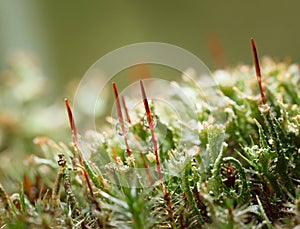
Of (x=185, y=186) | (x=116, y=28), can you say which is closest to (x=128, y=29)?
Answer: (x=116, y=28)

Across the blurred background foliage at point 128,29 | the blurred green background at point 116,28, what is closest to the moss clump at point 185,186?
the blurred background foliage at point 128,29

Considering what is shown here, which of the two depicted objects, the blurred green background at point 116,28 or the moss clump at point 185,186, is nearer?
the moss clump at point 185,186

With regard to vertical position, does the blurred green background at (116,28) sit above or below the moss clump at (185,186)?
above

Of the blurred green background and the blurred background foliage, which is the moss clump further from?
the blurred green background

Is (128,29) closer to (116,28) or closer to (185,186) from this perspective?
(116,28)

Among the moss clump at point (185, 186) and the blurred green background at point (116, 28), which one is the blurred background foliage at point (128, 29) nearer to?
the blurred green background at point (116, 28)

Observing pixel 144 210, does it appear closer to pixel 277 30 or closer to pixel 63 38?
pixel 277 30

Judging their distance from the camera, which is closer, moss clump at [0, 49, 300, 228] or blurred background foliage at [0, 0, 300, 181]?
moss clump at [0, 49, 300, 228]

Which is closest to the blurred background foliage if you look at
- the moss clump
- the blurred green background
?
the blurred green background
